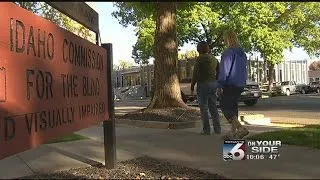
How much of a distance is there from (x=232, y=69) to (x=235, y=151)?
6.14 ft

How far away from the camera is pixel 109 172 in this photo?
19.7 feet

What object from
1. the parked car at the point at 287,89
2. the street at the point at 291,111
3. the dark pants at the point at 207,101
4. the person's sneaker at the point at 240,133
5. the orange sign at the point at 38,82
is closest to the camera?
the orange sign at the point at 38,82

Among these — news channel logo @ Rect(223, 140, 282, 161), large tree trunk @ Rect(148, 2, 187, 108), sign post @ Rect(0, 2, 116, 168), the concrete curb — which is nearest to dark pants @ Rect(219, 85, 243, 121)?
news channel logo @ Rect(223, 140, 282, 161)

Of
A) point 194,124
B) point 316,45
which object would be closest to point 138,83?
point 316,45

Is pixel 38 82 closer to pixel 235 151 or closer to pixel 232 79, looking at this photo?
pixel 235 151

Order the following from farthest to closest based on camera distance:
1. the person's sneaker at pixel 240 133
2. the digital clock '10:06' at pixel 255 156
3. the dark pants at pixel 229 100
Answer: the person's sneaker at pixel 240 133, the dark pants at pixel 229 100, the digital clock '10:06' at pixel 255 156

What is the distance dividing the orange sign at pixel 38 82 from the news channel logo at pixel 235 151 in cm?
176

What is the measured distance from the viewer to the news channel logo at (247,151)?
20.6 ft

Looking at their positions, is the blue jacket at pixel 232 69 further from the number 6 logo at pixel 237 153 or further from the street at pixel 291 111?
the street at pixel 291 111

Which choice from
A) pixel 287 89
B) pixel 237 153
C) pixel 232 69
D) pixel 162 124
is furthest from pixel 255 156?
pixel 287 89

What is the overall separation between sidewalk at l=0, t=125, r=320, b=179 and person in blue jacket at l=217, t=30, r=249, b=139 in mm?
453

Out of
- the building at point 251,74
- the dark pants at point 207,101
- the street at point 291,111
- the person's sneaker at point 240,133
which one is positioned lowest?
the street at point 291,111

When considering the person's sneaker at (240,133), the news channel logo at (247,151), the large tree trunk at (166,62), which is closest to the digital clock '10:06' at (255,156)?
the news channel logo at (247,151)

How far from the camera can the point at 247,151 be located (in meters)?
6.39
